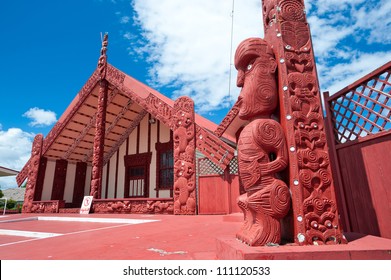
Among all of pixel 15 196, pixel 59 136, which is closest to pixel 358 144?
pixel 59 136

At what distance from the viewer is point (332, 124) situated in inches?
120

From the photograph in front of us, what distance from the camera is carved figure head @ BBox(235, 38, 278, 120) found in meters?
2.12

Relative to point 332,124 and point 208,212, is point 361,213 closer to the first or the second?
point 332,124

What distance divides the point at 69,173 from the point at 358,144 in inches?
508

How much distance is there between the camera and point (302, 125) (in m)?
2.04

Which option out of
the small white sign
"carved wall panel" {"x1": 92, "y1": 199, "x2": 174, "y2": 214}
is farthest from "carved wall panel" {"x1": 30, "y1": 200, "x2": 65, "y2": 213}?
"carved wall panel" {"x1": 92, "y1": 199, "x2": 174, "y2": 214}

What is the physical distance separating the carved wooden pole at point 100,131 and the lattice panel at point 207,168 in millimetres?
4120

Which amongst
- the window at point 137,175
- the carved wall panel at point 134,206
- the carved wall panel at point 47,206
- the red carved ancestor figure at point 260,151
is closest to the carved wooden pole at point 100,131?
the carved wall panel at point 134,206

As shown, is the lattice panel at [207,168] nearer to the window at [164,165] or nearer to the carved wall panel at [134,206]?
the carved wall panel at [134,206]

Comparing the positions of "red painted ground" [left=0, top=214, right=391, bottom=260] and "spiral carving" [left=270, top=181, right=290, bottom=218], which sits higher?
"spiral carving" [left=270, top=181, right=290, bottom=218]

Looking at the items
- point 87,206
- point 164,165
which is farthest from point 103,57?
point 87,206

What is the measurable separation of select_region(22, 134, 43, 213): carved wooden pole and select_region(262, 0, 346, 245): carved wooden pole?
38.5ft

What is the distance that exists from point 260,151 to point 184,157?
201 inches

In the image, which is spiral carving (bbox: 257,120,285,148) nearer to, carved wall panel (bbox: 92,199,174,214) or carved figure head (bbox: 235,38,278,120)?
carved figure head (bbox: 235,38,278,120)
